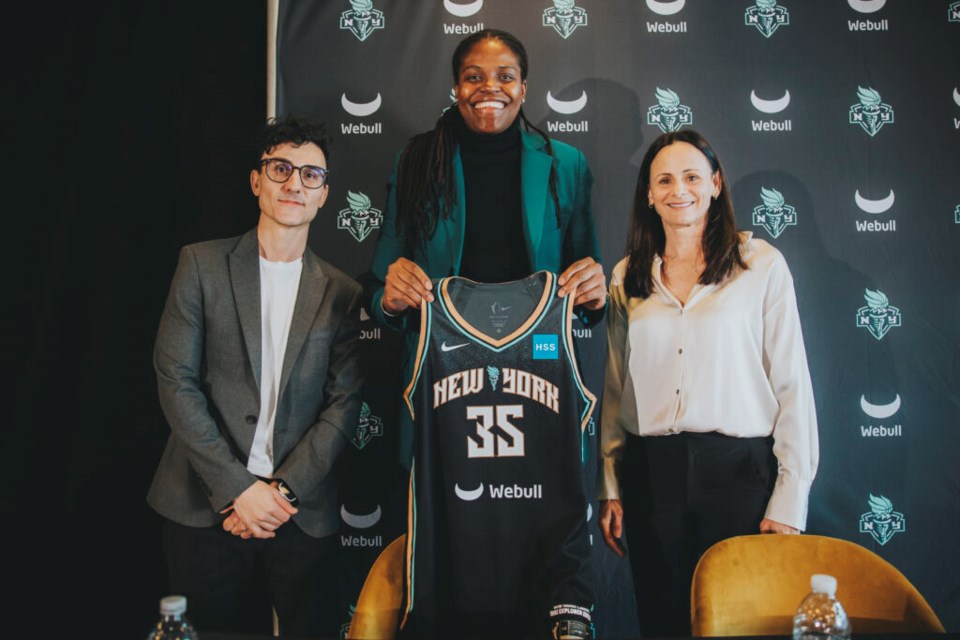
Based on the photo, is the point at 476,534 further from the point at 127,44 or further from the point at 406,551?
the point at 127,44

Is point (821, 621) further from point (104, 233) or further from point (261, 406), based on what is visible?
point (104, 233)

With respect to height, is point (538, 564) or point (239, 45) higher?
point (239, 45)

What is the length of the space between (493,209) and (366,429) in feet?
3.53

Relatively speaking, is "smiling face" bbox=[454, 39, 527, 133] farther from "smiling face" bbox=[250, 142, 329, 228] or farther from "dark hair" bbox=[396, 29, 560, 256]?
"smiling face" bbox=[250, 142, 329, 228]

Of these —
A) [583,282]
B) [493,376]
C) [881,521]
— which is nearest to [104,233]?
[493,376]

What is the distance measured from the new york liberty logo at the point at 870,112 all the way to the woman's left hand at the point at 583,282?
1.68 meters

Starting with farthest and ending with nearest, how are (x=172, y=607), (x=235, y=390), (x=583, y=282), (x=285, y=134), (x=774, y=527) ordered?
1. (x=285, y=134)
2. (x=235, y=390)
3. (x=774, y=527)
4. (x=583, y=282)
5. (x=172, y=607)

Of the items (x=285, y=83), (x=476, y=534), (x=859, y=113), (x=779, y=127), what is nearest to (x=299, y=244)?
(x=285, y=83)

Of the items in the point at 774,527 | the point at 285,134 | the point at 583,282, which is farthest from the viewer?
the point at 285,134

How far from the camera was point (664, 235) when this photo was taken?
242 centimetres

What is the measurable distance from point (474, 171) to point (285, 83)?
1061mm

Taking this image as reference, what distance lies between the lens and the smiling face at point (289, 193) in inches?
90.4

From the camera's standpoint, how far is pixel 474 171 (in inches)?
94.3

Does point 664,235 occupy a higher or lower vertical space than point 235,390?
higher
